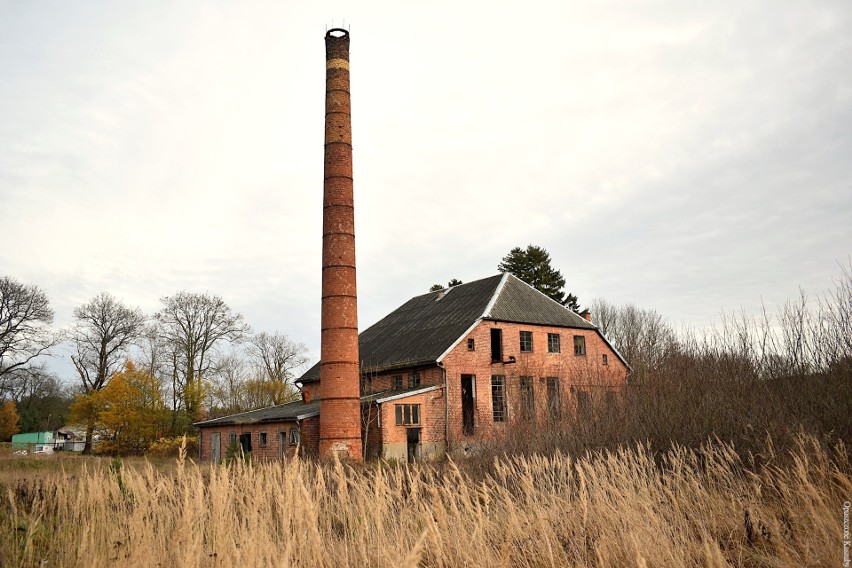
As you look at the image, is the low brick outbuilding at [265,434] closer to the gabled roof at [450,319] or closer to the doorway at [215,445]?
the doorway at [215,445]

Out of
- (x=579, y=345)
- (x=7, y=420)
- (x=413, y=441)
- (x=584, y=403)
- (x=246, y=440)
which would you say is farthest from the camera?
(x=7, y=420)

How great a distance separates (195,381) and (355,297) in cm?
2365

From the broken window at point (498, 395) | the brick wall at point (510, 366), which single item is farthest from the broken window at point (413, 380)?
the broken window at point (498, 395)

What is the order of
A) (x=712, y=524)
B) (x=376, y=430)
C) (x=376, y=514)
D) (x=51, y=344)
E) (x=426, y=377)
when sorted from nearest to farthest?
(x=376, y=514) < (x=712, y=524) < (x=376, y=430) < (x=426, y=377) < (x=51, y=344)

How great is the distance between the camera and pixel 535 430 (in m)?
14.9

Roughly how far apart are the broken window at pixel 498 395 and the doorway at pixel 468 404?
0.89m

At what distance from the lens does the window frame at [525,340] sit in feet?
90.1

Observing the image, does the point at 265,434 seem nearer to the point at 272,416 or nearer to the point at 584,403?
the point at 272,416

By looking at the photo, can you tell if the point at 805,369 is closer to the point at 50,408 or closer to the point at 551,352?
the point at 551,352

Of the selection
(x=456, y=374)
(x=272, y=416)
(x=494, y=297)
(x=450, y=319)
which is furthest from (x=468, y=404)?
(x=272, y=416)

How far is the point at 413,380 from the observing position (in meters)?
26.5

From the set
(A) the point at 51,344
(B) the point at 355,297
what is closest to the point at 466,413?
(B) the point at 355,297

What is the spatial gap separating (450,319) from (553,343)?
475 centimetres

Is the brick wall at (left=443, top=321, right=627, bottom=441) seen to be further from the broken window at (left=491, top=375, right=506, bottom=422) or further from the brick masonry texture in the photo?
→ the brick masonry texture
